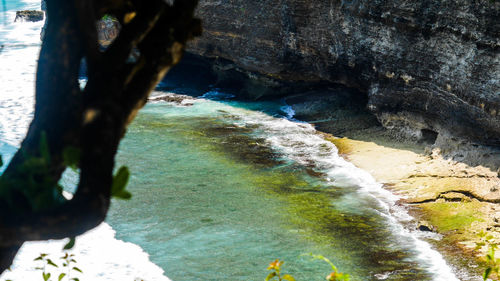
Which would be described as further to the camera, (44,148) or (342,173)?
(342,173)

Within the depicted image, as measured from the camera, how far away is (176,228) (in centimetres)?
1112

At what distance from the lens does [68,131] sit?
2.46 meters

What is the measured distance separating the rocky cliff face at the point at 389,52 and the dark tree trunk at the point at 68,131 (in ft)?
40.4

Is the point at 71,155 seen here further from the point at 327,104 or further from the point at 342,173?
the point at 327,104

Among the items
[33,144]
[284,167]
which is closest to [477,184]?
[284,167]

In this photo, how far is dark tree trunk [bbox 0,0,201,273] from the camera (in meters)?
2.44

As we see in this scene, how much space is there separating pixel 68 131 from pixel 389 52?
49.2 ft

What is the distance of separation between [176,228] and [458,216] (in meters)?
5.33

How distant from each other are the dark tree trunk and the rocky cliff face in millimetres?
12301

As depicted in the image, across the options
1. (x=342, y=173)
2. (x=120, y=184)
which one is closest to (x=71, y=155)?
(x=120, y=184)

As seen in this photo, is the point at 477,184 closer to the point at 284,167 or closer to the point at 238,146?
the point at 284,167

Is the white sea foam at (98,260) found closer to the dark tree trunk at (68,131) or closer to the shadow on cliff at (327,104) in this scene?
the dark tree trunk at (68,131)

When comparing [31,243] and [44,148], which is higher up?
A: [44,148]

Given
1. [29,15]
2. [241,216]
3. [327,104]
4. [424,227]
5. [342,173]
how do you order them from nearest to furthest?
[424,227] < [241,216] < [342,173] < [327,104] < [29,15]
